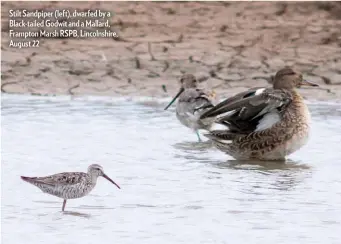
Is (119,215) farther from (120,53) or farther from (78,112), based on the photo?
(120,53)

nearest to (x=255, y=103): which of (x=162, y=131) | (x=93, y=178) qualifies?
(x=162, y=131)

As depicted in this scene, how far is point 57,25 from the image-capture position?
15.0 metres

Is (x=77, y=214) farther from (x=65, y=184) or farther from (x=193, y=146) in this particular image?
(x=193, y=146)

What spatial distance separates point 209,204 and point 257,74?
19.2 ft

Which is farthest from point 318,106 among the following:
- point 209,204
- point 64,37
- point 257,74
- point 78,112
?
point 209,204

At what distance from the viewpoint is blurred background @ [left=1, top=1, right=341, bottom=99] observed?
13648 mm

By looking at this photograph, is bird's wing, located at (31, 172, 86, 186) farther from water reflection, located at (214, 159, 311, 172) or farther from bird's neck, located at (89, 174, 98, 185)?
water reflection, located at (214, 159, 311, 172)

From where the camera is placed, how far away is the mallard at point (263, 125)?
9750mm

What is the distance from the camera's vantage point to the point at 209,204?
26.5ft

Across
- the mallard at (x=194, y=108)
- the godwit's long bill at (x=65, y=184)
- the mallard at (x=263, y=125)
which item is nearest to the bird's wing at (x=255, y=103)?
the mallard at (x=263, y=125)

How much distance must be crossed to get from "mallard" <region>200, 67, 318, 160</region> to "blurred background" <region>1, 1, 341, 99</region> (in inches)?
126

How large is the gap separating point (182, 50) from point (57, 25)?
174cm

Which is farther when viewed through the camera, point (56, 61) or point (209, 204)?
point (56, 61)

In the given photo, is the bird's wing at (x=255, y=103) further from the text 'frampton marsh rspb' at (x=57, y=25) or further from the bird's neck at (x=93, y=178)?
the text 'frampton marsh rspb' at (x=57, y=25)
